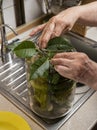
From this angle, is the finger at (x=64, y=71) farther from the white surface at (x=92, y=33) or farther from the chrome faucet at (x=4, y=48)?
the white surface at (x=92, y=33)

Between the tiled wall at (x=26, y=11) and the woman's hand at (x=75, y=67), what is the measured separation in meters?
0.58

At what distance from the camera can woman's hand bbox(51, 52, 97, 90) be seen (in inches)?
21.8

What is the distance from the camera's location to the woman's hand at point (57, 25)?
67 centimetres

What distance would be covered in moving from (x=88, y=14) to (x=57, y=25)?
0.17 m

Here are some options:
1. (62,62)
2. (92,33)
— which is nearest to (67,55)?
(62,62)

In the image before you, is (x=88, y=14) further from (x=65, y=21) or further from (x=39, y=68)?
(x=39, y=68)

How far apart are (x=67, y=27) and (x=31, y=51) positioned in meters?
0.26

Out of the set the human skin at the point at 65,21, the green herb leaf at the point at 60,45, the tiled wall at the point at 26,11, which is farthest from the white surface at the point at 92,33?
the green herb leaf at the point at 60,45

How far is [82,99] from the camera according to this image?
76 centimetres

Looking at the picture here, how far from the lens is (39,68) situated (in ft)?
1.74

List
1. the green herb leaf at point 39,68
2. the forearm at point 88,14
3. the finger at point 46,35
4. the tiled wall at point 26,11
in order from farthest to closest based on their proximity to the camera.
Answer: the tiled wall at point 26,11, the forearm at point 88,14, the finger at point 46,35, the green herb leaf at point 39,68

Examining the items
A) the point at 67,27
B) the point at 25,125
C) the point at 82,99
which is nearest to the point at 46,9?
the point at 67,27

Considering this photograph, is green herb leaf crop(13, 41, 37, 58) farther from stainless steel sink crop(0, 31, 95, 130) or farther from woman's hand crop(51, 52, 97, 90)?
stainless steel sink crop(0, 31, 95, 130)

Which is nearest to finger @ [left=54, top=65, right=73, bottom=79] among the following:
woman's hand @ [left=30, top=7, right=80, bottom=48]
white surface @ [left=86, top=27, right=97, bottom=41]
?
woman's hand @ [left=30, top=7, right=80, bottom=48]
